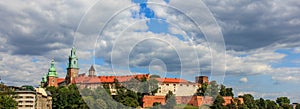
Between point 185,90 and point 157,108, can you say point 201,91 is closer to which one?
point 185,90

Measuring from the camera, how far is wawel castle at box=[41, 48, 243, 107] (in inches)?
2675

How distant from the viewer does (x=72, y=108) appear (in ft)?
198

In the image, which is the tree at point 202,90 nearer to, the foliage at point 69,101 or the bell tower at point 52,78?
the foliage at point 69,101

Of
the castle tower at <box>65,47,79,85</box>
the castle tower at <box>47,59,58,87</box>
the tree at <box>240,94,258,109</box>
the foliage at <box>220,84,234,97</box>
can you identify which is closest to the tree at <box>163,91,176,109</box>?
the foliage at <box>220,84,234,97</box>

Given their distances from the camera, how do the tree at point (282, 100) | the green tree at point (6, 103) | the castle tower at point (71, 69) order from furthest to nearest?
the castle tower at point (71, 69) → the tree at point (282, 100) → the green tree at point (6, 103)

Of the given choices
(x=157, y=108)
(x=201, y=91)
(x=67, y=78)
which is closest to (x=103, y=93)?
(x=157, y=108)

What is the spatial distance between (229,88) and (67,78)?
43.0 metres

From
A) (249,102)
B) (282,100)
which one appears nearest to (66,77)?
(249,102)

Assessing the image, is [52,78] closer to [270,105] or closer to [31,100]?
[31,100]

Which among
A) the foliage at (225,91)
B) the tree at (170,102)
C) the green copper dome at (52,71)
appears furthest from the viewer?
the green copper dome at (52,71)

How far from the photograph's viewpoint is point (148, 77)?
228 feet

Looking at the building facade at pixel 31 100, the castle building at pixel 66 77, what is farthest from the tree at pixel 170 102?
the castle building at pixel 66 77

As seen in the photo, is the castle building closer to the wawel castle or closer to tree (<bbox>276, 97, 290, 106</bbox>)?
the wawel castle

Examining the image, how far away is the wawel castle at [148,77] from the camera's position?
223 feet
